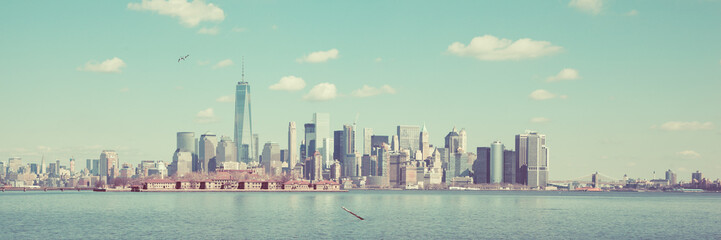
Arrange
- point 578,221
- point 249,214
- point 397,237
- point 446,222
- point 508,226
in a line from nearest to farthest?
point 397,237 → point 508,226 → point 446,222 → point 578,221 → point 249,214

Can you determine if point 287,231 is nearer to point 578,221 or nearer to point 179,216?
point 179,216

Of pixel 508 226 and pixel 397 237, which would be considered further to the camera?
pixel 508 226

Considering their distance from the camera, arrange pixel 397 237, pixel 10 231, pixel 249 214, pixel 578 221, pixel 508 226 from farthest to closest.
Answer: pixel 249 214 → pixel 578 221 → pixel 508 226 → pixel 10 231 → pixel 397 237

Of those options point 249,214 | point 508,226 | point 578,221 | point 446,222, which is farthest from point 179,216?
point 578,221

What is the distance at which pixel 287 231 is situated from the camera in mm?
90812

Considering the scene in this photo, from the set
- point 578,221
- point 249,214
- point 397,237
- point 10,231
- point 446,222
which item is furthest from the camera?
point 249,214

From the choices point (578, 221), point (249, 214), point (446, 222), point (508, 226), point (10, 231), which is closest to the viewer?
point (10, 231)

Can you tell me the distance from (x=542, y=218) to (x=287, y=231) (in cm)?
5045

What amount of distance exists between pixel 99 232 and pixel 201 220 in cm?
2107

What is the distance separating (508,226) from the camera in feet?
337

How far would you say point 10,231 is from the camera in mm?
90562

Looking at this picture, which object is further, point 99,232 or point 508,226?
point 508,226

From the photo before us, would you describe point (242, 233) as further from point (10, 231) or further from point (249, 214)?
point (249, 214)

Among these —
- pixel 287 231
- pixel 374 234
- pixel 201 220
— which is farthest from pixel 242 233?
pixel 201 220
